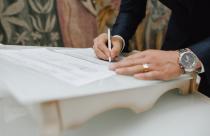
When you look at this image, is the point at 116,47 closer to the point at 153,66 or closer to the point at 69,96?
the point at 153,66

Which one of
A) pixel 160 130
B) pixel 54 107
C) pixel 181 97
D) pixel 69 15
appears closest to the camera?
pixel 54 107

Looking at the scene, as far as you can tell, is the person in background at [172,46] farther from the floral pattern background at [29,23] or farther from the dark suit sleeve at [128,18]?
the floral pattern background at [29,23]

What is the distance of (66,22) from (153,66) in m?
0.75

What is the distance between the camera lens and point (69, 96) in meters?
0.46

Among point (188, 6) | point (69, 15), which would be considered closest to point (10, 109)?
point (188, 6)

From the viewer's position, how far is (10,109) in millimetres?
630

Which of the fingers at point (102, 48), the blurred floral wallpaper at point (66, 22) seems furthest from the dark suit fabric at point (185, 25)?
the blurred floral wallpaper at point (66, 22)

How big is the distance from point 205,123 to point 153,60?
177 mm

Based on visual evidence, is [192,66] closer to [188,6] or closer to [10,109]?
[188,6]

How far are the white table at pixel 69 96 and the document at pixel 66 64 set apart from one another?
3cm

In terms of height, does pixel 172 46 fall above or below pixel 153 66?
below

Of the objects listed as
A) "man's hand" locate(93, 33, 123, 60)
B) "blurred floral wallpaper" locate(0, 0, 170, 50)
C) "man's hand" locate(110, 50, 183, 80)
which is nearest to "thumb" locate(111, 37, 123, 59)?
"man's hand" locate(93, 33, 123, 60)

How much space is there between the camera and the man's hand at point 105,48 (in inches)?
31.7

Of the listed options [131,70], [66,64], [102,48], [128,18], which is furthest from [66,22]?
[131,70]
